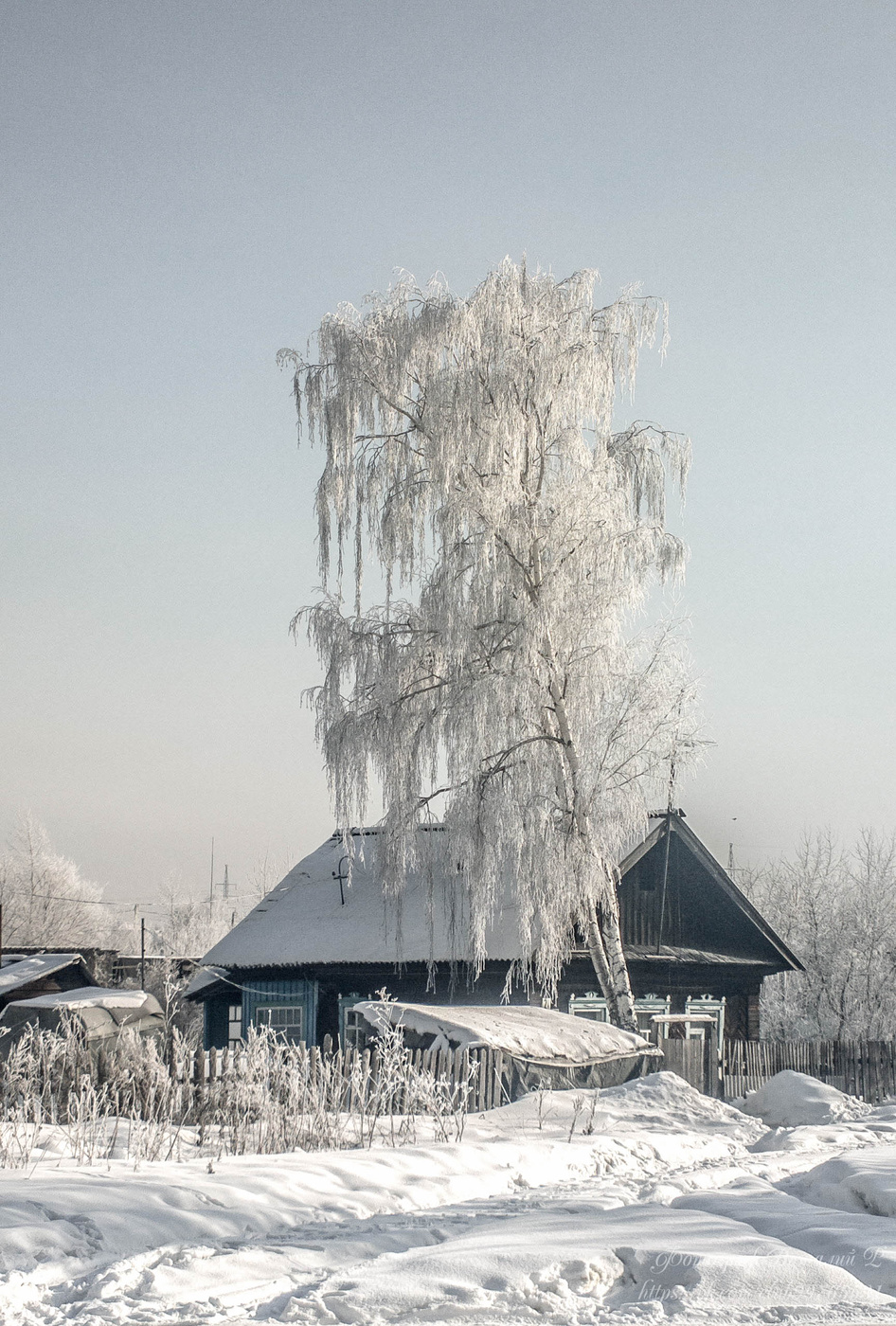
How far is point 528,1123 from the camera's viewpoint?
37.8ft

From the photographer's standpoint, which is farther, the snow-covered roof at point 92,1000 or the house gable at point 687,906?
the house gable at point 687,906

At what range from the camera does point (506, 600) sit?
59.4 feet

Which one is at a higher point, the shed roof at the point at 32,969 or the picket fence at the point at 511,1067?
the picket fence at the point at 511,1067

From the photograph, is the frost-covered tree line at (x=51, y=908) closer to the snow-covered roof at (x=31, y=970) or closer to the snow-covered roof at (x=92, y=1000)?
the snow-covered roof at (x=31, y=970)

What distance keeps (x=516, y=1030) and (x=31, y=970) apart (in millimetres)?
20952

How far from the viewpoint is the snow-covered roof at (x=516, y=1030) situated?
13672 millimetres

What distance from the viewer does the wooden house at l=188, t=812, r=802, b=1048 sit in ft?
71.0

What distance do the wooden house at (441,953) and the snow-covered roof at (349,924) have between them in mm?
33

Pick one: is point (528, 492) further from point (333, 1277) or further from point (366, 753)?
point (333, 1277)

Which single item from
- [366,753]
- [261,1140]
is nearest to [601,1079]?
[366,753]

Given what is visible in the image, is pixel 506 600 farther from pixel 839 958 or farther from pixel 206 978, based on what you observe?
pixel 839 958

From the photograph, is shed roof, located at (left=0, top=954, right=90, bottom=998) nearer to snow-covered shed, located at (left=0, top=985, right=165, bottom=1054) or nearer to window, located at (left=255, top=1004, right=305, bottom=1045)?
window, located at (left=255, top=1004, right=305, bottom=1045)

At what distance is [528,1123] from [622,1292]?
20.6 feet

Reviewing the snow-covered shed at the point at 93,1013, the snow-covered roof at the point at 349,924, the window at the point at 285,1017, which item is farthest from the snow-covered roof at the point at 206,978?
the snow-covered shed at the point at 93,1013
